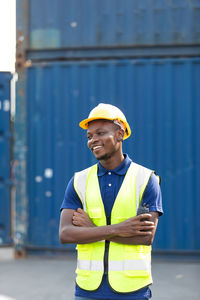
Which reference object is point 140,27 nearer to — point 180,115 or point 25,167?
point 180,115

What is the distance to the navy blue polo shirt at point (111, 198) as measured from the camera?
1964 millimetres

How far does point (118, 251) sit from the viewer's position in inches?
80.3

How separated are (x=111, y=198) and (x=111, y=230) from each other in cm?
17

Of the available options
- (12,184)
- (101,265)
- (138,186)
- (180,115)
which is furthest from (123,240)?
(12,184)

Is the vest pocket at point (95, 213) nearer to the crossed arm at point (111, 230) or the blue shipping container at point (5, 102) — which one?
the crossed arm at point (111, 230)

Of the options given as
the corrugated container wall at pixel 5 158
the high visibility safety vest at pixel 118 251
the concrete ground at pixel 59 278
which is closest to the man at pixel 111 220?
the high visibility safety vest at pixel 118 251

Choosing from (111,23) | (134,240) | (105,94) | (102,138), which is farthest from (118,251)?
(111,23)

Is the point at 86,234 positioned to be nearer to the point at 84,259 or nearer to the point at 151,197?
the point at 84,259

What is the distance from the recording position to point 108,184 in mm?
2078

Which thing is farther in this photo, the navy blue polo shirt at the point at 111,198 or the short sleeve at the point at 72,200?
the short sleeve at the point at 72,200

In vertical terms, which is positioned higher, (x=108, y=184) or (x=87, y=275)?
(x=108, y=184)

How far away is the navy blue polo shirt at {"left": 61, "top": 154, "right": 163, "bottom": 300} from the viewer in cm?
196

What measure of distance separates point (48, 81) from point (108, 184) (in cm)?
477

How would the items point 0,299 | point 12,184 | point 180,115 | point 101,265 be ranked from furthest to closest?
1. point 12,184
2. point 180,115
3. point 0,299
4. point 101,265
